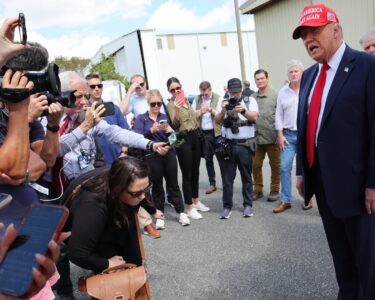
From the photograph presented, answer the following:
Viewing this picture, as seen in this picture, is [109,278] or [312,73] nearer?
[109,278]

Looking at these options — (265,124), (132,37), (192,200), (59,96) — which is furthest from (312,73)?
(132,37)

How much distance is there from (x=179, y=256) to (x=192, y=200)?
4.29 ft

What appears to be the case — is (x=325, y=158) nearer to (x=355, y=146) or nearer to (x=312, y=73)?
(x=355, y=146)

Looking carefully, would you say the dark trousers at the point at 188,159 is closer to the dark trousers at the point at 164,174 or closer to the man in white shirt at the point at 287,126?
the dark trousers at the point at 164,174

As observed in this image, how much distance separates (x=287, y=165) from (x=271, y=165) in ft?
1.69

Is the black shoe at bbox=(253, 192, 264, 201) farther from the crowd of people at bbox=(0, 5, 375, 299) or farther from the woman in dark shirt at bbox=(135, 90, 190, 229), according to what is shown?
the crowd of people at bbox=(0, 5, 375, 299)

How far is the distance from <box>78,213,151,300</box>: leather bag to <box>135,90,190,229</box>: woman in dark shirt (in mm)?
2249

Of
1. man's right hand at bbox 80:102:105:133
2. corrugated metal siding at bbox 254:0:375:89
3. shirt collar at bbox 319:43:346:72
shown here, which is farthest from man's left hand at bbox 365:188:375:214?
corrugated metal siding at bbox 254:0:375:89

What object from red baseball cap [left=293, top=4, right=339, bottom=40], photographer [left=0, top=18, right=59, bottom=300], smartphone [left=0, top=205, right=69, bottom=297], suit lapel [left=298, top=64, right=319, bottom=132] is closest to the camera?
smartphone [left=0, top=205, right=69, bottom=297]

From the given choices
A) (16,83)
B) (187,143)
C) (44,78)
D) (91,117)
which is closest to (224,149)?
(187,143)

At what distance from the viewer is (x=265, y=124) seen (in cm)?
502

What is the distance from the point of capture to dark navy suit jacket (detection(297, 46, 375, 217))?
6.94 ft

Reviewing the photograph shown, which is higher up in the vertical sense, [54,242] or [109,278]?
[54,242]

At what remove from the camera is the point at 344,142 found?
2191 mm
